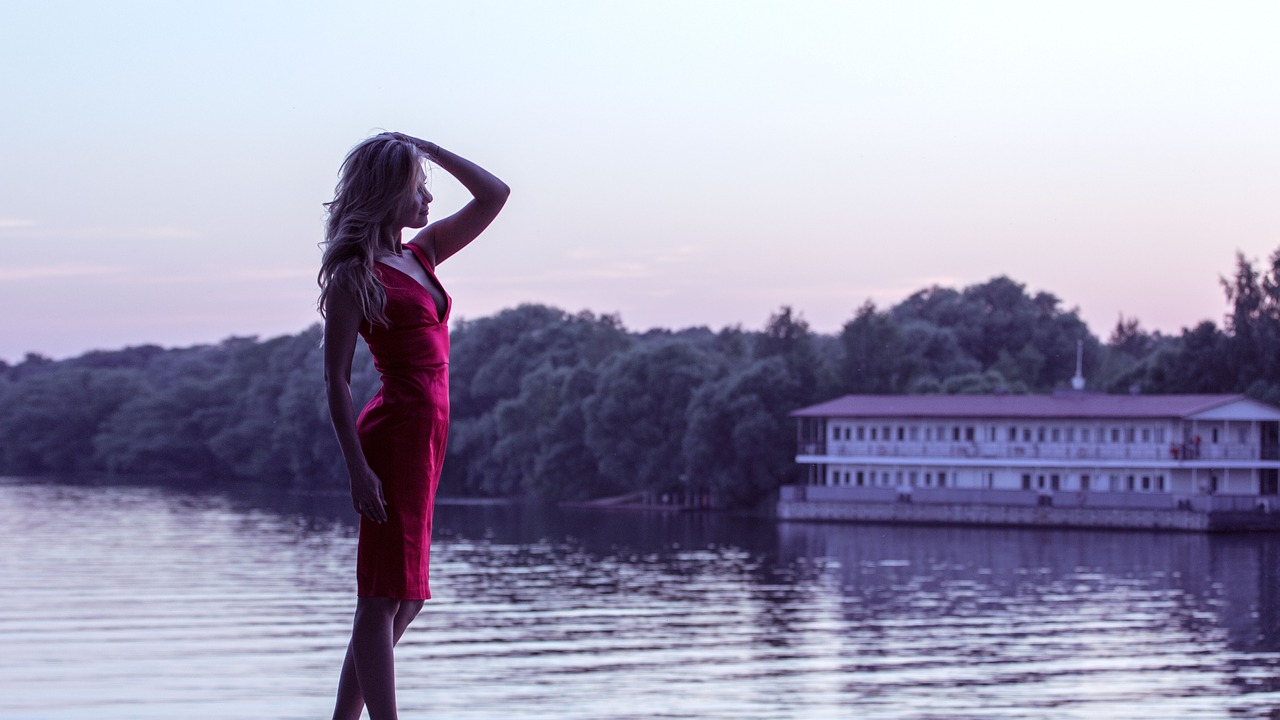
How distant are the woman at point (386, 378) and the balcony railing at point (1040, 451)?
69654 mm

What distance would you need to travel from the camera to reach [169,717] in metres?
21.1

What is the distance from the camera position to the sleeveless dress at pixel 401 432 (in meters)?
3.80

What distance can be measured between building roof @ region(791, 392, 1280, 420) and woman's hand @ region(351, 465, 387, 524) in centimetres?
6918

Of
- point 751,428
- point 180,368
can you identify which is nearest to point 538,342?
point 751,428

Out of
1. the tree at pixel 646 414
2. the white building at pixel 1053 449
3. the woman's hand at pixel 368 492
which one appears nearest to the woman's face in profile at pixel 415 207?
the woman's hand at pixel 368 492

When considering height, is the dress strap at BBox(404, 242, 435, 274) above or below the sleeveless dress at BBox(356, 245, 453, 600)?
above

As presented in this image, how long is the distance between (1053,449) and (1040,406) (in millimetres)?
2178

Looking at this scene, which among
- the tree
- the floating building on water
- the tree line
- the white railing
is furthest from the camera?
the tree

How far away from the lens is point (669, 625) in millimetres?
34938

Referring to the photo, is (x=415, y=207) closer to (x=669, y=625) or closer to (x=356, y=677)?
(x=356, y=677)

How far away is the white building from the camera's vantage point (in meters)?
70.3

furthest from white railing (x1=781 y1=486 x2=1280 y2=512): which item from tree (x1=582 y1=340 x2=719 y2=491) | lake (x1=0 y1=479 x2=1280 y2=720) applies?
tree (x1=582 y1=340 x2=719 y2=491)

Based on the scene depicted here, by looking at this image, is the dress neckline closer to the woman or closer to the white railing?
the woman

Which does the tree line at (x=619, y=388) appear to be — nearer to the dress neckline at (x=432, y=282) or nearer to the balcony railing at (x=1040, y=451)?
the balcony railing at (x=1040, y=451)
